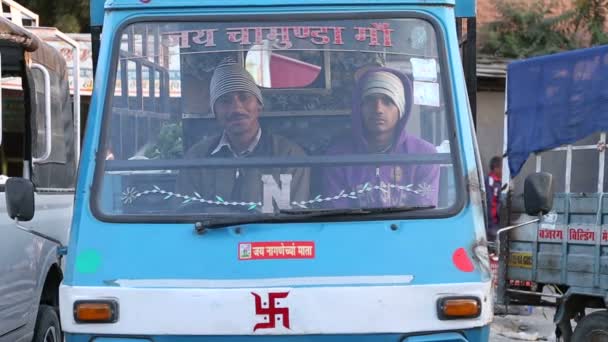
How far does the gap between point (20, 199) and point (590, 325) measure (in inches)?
172

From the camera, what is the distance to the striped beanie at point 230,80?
438 centimetres

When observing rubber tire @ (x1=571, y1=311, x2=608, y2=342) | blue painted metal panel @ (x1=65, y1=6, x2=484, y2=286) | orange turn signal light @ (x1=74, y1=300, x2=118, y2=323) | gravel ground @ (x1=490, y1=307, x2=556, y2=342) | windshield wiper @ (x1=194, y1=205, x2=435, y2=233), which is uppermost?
windshield wiper @ (x1=194, y1=205, x2=435, y2=233)

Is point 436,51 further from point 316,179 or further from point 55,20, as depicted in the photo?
point 55,20

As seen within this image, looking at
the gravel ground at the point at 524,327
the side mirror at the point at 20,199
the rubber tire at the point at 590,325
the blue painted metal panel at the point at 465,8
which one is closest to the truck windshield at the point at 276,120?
the side mirror at the point at 20,199

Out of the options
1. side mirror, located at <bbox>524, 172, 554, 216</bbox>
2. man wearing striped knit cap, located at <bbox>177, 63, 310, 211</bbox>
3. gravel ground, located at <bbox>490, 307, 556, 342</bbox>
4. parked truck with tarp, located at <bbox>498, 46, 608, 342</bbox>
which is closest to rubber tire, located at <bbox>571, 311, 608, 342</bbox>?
parked truck with tarp, located at <bbox>498, 46, 608, 342</bbox>

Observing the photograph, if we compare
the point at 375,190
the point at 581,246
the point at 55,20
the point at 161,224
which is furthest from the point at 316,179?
the point at 55,20

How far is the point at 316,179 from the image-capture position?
4.18 meters

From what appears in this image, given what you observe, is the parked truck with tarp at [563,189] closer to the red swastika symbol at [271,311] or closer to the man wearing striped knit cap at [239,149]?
the man wearing striped knit cap at [239,149]

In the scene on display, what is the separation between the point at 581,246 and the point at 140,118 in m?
3.87

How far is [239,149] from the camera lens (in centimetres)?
429

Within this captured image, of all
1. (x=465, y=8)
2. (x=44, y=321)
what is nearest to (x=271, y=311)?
(x=465, y=8)

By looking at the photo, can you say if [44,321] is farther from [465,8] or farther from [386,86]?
[465,8]

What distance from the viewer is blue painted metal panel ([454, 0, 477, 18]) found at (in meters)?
4.89

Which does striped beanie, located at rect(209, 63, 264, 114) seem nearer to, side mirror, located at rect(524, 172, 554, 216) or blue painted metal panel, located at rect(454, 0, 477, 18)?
blue painted metal panel, located at rect(454, 0, 477, 18)
